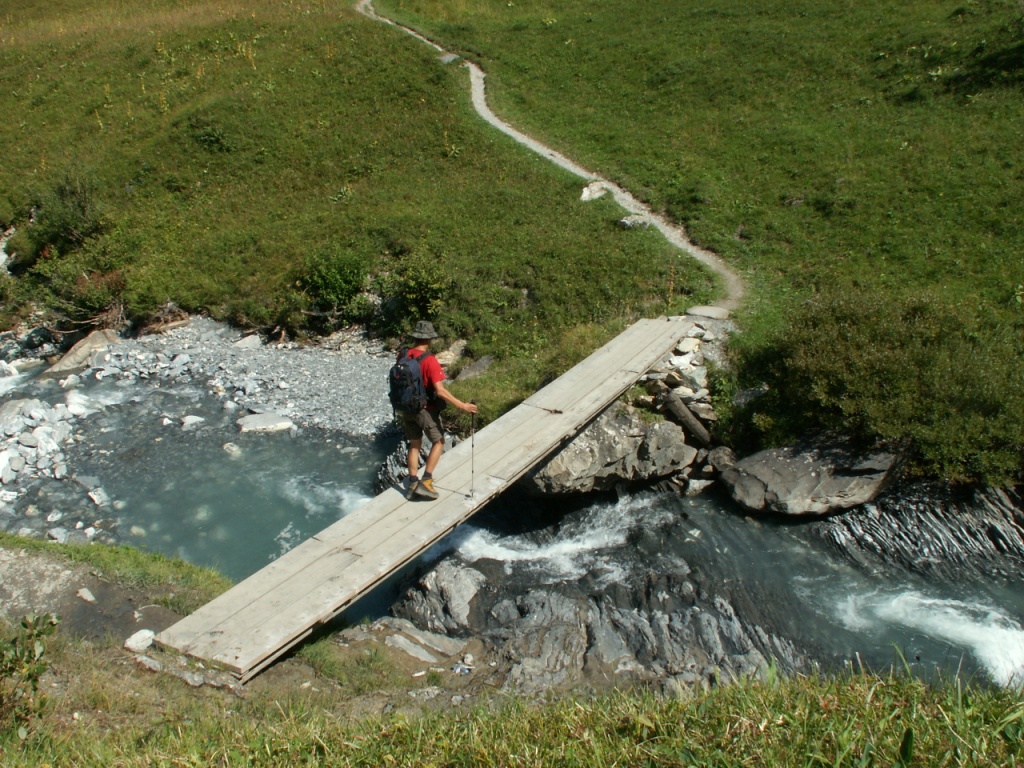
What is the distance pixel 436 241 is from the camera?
77.8 feet

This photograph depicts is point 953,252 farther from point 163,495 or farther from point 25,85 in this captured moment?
point 25,85

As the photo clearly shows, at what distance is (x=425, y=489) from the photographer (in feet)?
34.4

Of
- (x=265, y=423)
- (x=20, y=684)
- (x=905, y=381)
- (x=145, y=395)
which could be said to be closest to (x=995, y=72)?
(x=905, y=381)

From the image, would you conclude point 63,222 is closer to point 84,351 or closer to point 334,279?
point 84,351

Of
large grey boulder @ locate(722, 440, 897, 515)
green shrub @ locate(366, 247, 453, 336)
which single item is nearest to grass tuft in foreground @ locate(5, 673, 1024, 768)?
large grey boulder @ locate(722, 440, 897, 515)

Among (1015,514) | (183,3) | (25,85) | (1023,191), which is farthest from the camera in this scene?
(183,3)

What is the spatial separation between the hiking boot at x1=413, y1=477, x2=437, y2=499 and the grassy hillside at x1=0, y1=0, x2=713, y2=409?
6222mm

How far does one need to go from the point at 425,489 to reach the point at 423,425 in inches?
37.7

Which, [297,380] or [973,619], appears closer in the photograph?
[973,619]

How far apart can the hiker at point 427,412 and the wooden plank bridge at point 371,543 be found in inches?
11.0

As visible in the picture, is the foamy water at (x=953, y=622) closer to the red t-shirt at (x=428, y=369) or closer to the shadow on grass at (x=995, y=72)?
the red t-shirt at (x=428, y=369)

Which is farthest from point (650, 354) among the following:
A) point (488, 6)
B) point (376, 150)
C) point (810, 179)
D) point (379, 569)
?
point (488, 6)

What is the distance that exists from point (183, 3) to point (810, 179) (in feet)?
139

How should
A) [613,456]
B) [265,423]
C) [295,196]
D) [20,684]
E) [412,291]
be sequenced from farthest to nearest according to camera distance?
1. [295,196]
2. [412,291]
3. [265,423]
4. [613,456]
5. [20,684]
